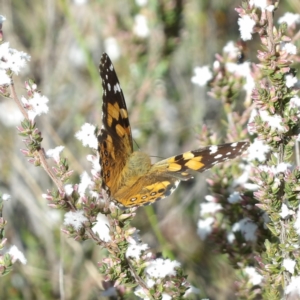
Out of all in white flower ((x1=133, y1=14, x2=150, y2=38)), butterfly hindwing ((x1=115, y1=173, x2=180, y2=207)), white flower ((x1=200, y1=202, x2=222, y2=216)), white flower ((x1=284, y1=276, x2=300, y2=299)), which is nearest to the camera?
white flower ((x1=284, y1=276, x2=300, y2=299))

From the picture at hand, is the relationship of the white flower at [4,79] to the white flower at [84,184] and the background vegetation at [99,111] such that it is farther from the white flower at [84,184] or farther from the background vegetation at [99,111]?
the background vegetation at [99,111]

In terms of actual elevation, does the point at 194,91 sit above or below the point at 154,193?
above

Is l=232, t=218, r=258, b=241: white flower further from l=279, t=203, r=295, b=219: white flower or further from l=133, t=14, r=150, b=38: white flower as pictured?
l=133, t=14, r=150, b=38: white flower

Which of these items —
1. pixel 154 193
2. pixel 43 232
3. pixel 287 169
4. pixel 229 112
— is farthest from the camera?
pixel 43 232

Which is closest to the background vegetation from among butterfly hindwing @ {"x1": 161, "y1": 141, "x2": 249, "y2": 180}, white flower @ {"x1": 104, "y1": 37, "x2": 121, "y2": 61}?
white flower @ {"x1": 104, "y1": 37, "x2": 121, "y2": 61}

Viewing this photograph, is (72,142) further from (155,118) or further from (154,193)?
(154,193)

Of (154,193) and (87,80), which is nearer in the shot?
(154,193)

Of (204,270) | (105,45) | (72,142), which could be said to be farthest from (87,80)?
(204,270)
